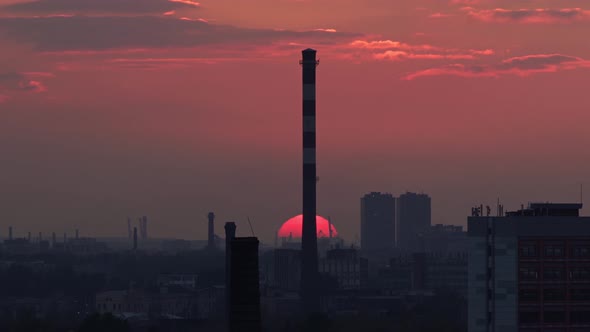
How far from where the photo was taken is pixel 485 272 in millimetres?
Answer: 128500

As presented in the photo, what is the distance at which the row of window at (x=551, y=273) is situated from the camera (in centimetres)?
12538

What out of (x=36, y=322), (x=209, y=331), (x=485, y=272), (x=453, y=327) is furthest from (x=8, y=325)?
(x=485, y=272)

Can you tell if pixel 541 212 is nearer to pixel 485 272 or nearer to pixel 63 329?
pixel 485 272

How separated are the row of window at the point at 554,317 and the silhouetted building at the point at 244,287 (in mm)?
66142

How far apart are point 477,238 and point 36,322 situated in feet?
264

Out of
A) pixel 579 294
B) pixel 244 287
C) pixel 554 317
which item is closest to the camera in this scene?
pixel 244 287

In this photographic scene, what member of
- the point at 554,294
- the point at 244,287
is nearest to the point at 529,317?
the point at 554,294

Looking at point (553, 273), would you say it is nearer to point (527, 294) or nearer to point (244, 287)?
point (527, 294)

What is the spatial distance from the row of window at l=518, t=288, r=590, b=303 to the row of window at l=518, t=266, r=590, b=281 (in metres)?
0.81

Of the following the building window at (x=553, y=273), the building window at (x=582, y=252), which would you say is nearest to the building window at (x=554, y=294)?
the building window at (x=553, y=273)

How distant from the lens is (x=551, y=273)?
125 m

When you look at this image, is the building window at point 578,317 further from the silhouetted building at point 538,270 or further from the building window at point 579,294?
the building window at point 579,294

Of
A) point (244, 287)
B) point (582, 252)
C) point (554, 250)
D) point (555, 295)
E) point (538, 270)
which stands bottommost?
point (555, 295)

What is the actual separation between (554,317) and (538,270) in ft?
12.1
